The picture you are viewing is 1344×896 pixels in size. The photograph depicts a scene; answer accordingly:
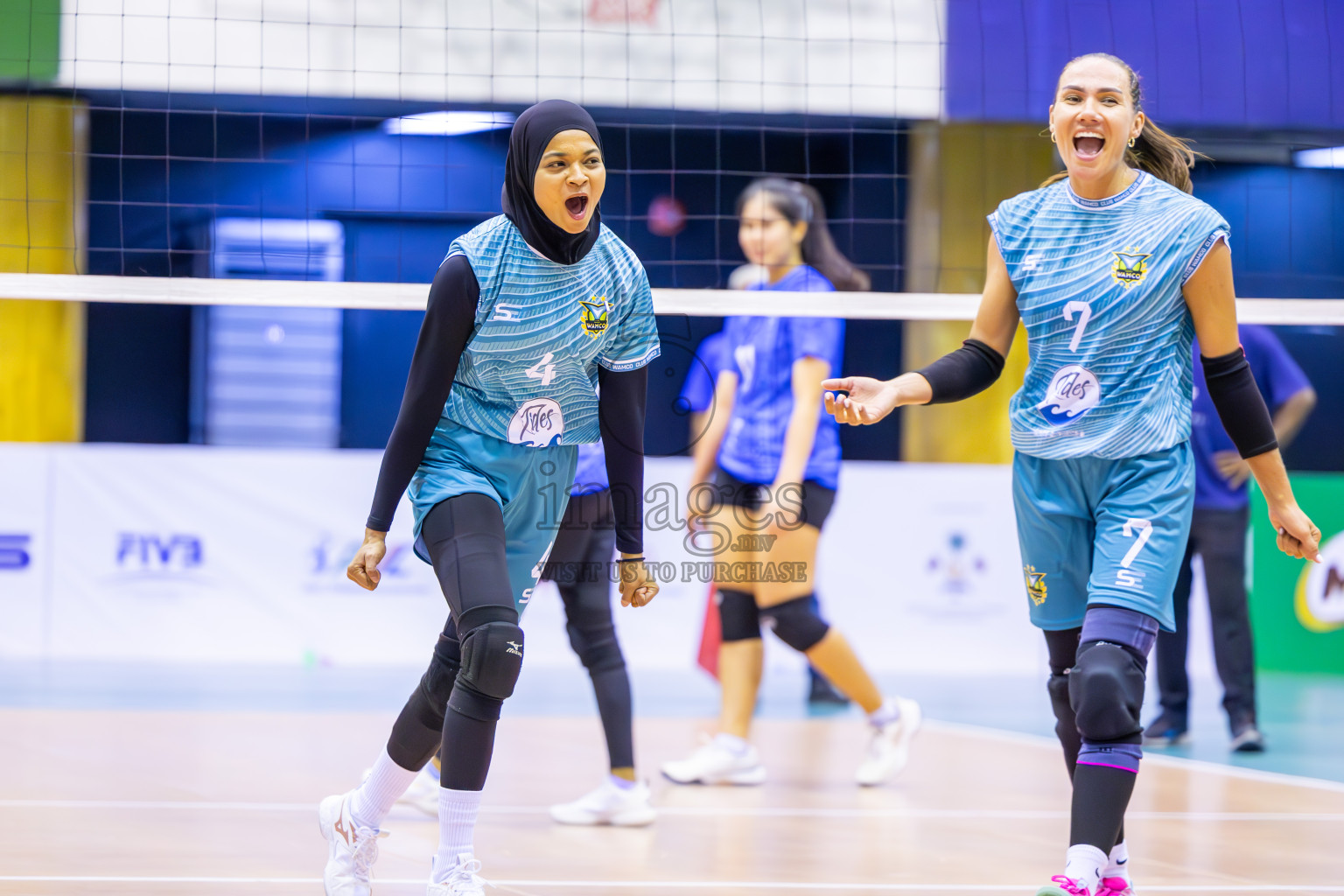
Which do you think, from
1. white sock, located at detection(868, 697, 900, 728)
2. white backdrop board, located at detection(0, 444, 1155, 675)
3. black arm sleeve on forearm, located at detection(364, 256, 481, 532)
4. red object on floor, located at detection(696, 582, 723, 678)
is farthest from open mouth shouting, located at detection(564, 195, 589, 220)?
white backdrop board, located at detection(0, 444, 1155, 675)

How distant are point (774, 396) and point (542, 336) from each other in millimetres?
2122

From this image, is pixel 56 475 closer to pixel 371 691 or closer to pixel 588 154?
pixel 371 691

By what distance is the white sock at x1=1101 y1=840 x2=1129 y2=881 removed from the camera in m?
2.80

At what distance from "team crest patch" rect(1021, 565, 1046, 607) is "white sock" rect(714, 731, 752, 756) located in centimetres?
197

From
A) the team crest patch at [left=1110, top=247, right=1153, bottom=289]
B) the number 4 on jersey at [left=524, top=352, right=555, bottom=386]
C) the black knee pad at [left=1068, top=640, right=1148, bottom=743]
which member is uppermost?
the team crest patch at [left=1110, top=247, right=1153, bottom=289]

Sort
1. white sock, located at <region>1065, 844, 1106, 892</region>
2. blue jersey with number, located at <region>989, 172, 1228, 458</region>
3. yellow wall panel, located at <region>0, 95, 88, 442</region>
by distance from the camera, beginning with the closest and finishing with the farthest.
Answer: white sock, located at <region>1065, 844, 1106, 892</region> → blue jersey with number, located at <region>989, 172, 1228, 458</region> → yellow wall panel, located at <region>0, 95, 88, 442</region>

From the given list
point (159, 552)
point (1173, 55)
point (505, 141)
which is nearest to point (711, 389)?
point (159, 552)

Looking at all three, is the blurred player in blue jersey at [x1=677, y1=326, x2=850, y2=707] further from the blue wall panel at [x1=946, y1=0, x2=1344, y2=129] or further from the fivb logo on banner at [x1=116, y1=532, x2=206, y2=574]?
the fivb logo on banner at [x1=116, y1=532, x2=206, y2=574]

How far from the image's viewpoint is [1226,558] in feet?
19.5

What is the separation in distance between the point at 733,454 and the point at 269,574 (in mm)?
3767

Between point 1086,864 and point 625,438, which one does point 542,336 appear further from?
point 1086,864

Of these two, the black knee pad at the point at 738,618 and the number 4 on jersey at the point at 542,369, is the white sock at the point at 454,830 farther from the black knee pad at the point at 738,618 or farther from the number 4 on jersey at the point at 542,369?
the black knee pad at the point at 738,618

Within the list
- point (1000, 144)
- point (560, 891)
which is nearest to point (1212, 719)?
point (560, 891)

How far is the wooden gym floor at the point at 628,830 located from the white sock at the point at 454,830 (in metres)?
0.42
